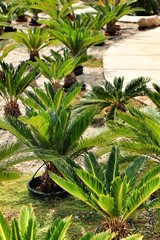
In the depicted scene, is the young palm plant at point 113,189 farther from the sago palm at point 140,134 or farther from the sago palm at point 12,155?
the sago palm at point 12,155

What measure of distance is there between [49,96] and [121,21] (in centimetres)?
1352

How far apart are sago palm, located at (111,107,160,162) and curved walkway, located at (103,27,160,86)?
5.72 meters

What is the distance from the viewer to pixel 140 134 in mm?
7254

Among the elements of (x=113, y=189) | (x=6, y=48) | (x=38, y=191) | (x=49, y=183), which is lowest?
(x=38, y=191)

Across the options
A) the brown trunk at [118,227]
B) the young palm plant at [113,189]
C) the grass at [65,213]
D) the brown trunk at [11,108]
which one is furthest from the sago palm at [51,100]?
the brown trunk at [118,227]

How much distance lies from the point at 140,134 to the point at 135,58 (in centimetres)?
912

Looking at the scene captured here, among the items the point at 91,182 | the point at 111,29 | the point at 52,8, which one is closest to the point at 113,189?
the point at 91,182

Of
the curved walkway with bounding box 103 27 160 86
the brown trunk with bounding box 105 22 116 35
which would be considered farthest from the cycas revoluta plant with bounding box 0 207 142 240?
the brown trunk with bounding box 105 22 116 35

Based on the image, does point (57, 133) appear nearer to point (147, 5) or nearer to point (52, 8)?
point (52, 8)

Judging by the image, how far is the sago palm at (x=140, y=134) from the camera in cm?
691

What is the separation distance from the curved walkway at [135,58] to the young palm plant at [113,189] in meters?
6.89

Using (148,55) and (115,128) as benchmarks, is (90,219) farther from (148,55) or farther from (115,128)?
(148,55)

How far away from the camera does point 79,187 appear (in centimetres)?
627

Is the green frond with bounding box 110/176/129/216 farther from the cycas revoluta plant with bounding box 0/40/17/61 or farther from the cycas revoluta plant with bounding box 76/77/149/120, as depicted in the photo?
the cycas revoluta plant with bounding box 0/40/17/61
